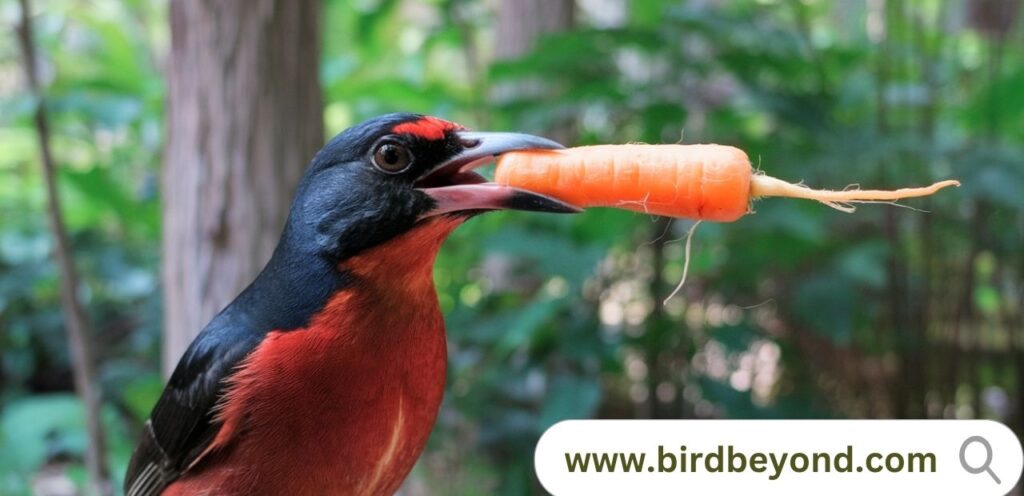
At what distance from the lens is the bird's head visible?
1219 mm

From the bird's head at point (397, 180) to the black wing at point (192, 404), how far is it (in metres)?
0.21

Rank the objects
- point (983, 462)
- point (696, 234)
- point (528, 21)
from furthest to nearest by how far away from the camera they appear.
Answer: point (528, 21) < point (696, 234) < point (983, 462)

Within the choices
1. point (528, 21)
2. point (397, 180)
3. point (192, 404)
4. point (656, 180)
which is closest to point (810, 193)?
point (656, 180)

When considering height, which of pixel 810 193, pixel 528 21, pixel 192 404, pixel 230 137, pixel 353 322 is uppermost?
pixel 528 21

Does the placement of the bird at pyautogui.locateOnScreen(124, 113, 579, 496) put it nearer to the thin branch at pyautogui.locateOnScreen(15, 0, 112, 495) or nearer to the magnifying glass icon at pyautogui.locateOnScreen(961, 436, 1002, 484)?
the magnifying glass icon at pyautogui.locateOnScreen(961, 436, 1002, 484)

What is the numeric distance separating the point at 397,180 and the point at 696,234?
2.10 m

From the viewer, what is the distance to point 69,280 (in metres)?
2.80

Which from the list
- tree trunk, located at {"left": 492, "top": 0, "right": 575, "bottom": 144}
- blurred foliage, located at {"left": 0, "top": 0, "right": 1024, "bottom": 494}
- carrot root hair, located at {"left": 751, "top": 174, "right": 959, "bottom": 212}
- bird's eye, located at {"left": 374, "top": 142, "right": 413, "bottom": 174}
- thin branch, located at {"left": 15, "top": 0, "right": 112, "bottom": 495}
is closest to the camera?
carrot root hair, located at {"left": 751, "top": 174, "right": 959, "bottom": 212}

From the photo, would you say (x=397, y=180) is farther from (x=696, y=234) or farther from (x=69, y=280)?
(x=696, y=234)

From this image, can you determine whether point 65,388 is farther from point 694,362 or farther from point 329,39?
point 694,362

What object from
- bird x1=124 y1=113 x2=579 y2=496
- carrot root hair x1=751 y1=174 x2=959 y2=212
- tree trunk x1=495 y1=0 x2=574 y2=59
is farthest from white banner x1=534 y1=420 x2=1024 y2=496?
tree trunk x1=495 y1=0 x2=574 y2=59

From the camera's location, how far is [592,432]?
144 cm

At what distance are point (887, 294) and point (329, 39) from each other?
3536 millimetres

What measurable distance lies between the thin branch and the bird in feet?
5.57
